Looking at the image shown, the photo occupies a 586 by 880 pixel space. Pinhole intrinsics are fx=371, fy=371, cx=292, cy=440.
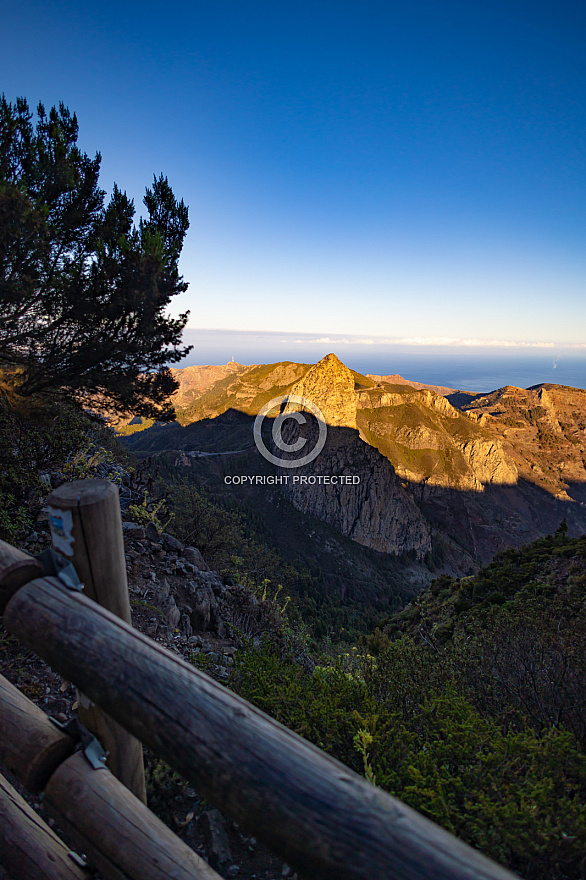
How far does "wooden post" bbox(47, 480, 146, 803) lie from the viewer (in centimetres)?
158

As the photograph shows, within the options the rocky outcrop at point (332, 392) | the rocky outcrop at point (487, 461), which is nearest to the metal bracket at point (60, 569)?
the rocky outcrop at point (332, 392)

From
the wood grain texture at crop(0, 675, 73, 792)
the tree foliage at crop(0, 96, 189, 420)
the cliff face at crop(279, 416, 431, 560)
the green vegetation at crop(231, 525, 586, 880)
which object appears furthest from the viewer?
the cliff face at crop(279, 416, 431, 560)

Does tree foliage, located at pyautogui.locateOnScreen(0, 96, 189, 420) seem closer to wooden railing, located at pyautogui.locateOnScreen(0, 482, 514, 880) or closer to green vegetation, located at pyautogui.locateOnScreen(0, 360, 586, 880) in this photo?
green vegetation, located at pyautogui.locateOnScreen(0, 360, 586, 880)

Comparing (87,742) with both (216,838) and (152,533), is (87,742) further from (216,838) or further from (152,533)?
(152,533)

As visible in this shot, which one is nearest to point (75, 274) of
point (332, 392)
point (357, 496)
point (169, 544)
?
point (169, 544)

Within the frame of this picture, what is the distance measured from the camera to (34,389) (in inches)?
236

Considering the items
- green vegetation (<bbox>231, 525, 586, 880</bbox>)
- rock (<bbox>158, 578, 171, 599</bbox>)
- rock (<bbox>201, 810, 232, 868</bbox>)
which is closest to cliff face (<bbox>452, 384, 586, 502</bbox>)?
green vegetation (<bbox>231, 525, 586, 880</bbox>)

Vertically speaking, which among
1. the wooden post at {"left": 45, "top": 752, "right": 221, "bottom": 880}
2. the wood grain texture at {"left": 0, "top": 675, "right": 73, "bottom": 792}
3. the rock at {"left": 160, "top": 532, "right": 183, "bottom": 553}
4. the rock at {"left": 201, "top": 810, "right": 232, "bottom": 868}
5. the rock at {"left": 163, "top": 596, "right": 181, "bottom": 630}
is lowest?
the rock at {"left": 163, "top": 596, "right": 181, "bottom": 630}

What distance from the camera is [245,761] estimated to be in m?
1.08

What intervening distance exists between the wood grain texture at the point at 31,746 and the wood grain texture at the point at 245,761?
65cm

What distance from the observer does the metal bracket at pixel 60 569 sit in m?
1.60

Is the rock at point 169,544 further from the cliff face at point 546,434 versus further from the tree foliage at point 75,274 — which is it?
the cliff face at point 546,434

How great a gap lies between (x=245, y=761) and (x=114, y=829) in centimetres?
105

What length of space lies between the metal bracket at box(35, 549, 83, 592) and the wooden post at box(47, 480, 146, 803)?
0.8 inches
